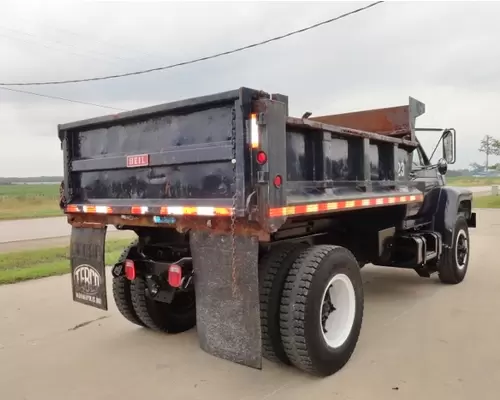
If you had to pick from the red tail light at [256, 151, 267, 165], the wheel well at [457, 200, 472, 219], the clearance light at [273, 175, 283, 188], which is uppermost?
the red tail light at [256, 151, 267, 165]

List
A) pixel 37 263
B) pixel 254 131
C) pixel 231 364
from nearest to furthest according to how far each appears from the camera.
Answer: pixel 254 131, pixel 231 364, pixel 37 263

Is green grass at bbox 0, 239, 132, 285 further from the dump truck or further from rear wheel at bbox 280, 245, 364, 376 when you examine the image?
rear wheel at bbox 280, 245, 364, 376

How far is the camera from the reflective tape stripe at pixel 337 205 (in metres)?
3.25

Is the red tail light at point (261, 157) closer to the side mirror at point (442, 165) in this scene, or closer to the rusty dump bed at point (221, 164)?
the rusty dump bed at point (221, 164)

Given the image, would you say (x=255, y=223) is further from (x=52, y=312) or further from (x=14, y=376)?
(x=52, y=312)

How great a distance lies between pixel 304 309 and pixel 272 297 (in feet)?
0.84

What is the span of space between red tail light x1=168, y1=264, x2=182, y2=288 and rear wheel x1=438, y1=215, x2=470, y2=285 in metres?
4.03

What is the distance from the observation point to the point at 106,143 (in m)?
4.29

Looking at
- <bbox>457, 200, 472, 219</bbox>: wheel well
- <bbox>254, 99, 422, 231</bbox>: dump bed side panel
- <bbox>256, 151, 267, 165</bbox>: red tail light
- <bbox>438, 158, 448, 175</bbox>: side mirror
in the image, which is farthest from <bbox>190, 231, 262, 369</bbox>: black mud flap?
<bbox>457, 200, 472, 219</bbox>: wheel well

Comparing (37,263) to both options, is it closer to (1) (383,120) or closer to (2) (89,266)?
(2) (89,266)

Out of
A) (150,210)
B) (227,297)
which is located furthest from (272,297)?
(150,210)

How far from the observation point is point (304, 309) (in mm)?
3488

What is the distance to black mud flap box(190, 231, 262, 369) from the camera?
10.8ft

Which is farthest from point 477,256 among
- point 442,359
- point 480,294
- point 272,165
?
point 272,165
